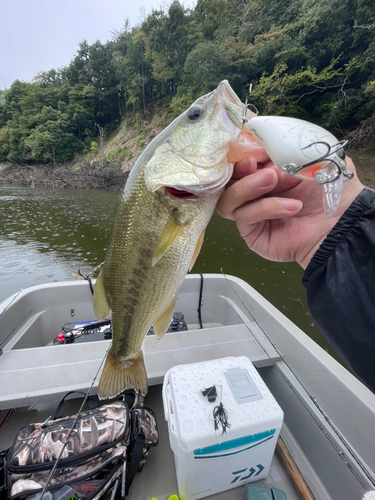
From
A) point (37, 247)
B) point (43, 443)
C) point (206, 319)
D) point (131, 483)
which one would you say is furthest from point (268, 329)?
point (37, 247)

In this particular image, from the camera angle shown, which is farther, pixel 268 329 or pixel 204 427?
pixel 268 329

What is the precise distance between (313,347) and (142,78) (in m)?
47.0

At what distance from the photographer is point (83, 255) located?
8.55 metres

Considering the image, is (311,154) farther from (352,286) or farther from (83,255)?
(83,255)

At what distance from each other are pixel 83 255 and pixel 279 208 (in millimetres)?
8469

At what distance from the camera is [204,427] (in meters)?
1.39

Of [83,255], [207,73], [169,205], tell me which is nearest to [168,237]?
[169,205]

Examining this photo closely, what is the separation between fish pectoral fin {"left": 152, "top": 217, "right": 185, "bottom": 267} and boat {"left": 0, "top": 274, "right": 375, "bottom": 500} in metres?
1.37

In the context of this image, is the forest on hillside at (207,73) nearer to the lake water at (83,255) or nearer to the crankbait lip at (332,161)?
the lake water at (83,255)

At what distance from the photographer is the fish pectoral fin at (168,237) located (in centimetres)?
129

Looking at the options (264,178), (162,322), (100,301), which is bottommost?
(162,322)

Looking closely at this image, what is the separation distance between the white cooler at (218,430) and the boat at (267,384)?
0.29 m

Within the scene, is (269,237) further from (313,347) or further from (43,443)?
(43,443)

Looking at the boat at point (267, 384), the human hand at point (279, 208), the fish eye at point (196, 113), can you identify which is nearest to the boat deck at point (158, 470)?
the boat at point (267, 384)
